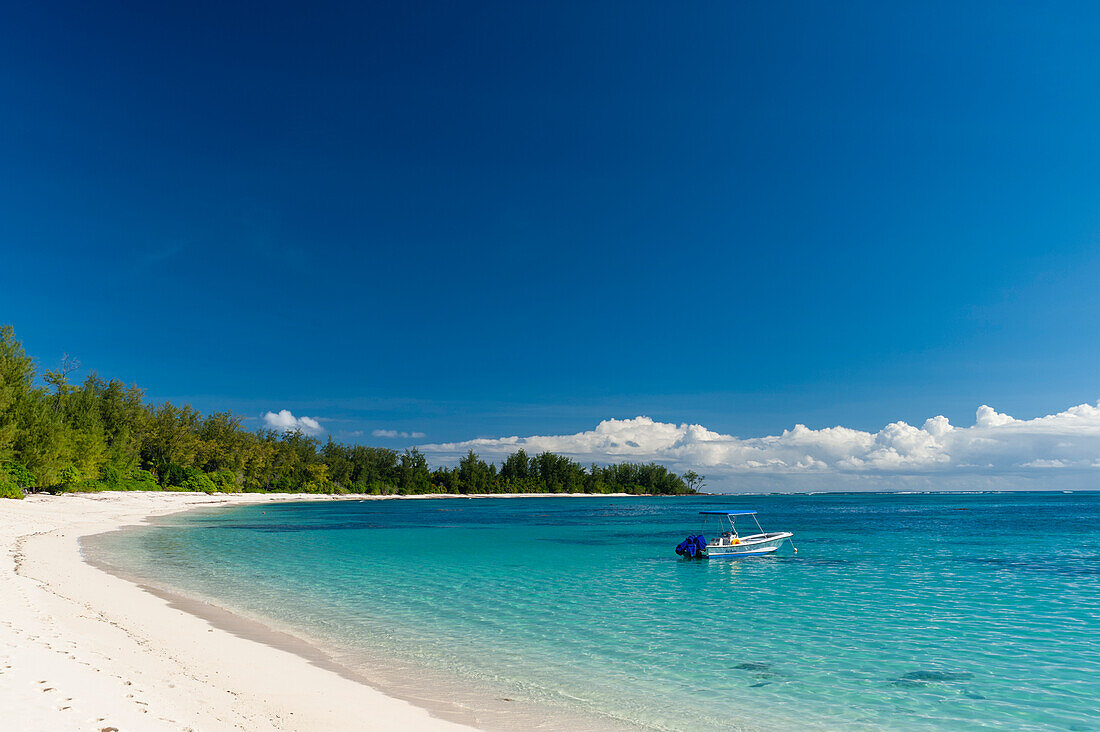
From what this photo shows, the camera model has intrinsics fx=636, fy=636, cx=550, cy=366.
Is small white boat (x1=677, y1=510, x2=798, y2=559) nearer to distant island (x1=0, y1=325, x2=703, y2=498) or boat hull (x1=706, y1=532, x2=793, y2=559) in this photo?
boat hull (x1=706, y1=532, x2=793, y2=559)

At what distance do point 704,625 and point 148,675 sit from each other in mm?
15683

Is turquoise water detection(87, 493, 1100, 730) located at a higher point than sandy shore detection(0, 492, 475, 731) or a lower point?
lower

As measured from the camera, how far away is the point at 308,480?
183 metres

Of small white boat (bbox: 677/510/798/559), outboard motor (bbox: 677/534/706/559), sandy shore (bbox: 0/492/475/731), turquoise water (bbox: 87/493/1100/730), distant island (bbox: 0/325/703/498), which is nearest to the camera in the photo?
sandy shore (bbox: 0/492/475/731)

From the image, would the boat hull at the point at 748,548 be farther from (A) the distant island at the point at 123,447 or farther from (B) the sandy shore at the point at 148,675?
(A) the distant island at the point at 123,447

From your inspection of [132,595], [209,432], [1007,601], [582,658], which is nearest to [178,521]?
[132,595]

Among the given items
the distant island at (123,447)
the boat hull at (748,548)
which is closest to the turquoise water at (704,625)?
the boat hull at (748,548)

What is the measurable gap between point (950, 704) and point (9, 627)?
65.5 ft

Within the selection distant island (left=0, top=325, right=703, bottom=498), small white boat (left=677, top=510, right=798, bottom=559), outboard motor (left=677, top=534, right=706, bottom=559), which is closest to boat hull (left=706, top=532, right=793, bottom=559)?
small white boat (left=677, top=510, right=798, bottom=559)

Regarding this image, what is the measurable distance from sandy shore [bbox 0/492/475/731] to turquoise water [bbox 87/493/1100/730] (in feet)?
7.42

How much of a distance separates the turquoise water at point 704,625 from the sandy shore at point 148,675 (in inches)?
89.0

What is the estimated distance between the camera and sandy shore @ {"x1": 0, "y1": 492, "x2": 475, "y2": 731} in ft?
29.8

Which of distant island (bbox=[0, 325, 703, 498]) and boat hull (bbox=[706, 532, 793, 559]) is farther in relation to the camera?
distant island (bbox=[0, 325, 703, 498])

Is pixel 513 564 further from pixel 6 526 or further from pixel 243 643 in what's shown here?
pixel 6 526
